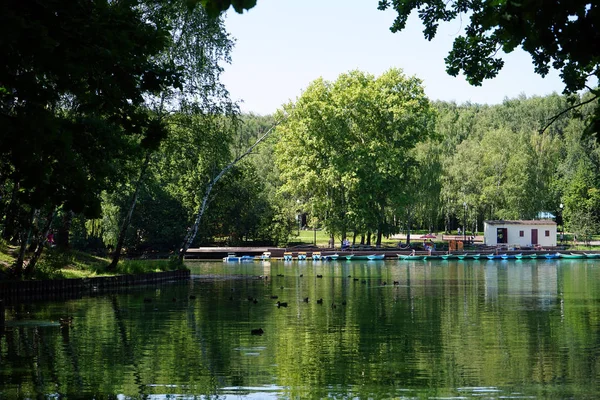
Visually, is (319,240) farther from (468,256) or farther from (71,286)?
(71,286)

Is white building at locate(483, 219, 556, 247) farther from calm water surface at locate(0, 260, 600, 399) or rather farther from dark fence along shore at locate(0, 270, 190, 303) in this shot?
calm water surface at locate(0, 260, 600, 399)

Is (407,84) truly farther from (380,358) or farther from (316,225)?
(380,358)

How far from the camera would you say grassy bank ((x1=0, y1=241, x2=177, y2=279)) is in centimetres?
3609

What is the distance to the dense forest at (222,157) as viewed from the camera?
14.6 metres

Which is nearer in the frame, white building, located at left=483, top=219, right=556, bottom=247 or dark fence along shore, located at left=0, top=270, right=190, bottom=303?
dark fence along shore, located at left=0, top=270, right=190, bottom=303

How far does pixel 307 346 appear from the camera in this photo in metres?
20.4

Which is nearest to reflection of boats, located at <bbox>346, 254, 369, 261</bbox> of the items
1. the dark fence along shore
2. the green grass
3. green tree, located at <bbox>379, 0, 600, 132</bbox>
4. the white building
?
the green grass

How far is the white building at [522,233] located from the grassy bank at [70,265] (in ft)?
172

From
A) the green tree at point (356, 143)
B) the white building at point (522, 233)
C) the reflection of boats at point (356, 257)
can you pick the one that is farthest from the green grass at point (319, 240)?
the reflection of boats at point (356, 257)

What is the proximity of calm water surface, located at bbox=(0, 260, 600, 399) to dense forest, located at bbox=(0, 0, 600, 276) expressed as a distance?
353 cm

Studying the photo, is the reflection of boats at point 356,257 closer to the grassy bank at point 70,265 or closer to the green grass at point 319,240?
the green grass at point 319,240

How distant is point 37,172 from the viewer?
15.5m

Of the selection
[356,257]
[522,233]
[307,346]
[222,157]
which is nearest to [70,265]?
[222,157]

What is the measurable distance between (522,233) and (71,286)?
220ft
